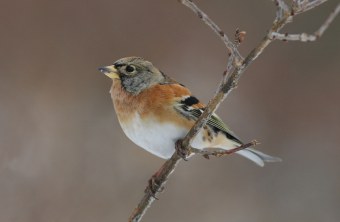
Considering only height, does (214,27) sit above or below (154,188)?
above

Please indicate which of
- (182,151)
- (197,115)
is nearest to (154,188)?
(182,151)

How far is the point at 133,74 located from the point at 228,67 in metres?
0.49

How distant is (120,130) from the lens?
2.17 meters

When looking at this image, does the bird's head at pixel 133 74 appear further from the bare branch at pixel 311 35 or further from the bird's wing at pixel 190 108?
the bare branch at pixel 311 35

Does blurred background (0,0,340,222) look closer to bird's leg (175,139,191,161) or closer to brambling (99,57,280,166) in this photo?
brambling (99,57,280,166)

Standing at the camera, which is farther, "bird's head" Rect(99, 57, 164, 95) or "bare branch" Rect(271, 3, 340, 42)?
"bird's head" Rect(99, 57, 164, 95)

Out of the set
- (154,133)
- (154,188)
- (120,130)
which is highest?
(120,130)

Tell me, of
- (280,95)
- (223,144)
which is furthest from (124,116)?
(280,95)

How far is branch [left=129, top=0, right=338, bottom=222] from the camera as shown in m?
0.65

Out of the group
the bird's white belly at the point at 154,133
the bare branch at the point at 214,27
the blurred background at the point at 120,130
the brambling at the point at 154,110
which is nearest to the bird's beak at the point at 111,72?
the brambling at the point at 154,110

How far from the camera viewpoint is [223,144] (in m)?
1.31

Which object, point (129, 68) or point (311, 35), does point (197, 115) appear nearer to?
point (129, 68)

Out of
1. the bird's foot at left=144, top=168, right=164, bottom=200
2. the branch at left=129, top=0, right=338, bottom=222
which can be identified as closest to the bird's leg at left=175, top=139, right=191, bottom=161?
the branch at left=129, top=0, right=338, bottom=222

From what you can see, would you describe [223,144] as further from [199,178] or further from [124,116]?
[199,178]
